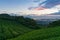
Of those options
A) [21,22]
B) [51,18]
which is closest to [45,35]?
[21,22]

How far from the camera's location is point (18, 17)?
25.7ft

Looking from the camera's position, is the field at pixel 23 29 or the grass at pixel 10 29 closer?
the field at pixel 23 29

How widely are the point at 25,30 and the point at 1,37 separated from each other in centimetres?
143

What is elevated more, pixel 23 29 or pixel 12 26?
pixel 12 26

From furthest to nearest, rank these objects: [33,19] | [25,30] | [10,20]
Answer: [33,19] < [10,20] < [25,30]

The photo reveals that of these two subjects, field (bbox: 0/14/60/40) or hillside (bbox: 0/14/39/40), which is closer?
field (bbox: 0/14/60/40)

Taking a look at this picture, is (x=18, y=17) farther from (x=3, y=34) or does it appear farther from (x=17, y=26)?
(x=3, y=34)

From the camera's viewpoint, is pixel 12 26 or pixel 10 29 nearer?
pixel 10 29

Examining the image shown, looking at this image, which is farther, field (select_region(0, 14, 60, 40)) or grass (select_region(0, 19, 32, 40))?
grass (select_region(0, 19, 32, 40))

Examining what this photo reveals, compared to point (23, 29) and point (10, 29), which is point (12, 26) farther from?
point (23, 29)

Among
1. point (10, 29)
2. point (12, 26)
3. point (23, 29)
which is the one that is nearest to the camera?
point (10, 29)

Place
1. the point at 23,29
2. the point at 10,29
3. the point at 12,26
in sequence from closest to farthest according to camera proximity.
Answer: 1. the point at 10,29
2. the point at 12,26
3. the point at 23,29

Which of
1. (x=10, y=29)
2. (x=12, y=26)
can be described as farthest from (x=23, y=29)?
(x=10, y=29)

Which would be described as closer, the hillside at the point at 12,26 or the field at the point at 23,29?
the field at the point at 23,29
